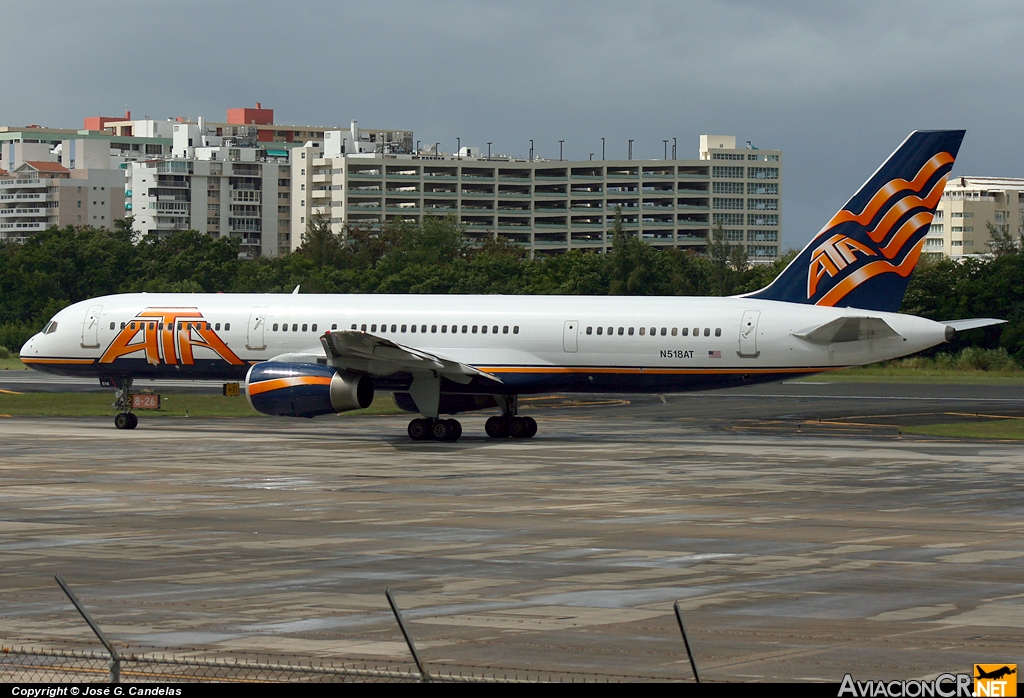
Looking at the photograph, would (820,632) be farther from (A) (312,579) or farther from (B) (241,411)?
(B) (241,411)

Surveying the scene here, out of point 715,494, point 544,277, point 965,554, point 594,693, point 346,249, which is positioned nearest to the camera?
point 594,693

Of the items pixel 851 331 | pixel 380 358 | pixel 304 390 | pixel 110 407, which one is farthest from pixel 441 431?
pixel 110 407

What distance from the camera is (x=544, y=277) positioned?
12550 centimetres

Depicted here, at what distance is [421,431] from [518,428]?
10.3 feet

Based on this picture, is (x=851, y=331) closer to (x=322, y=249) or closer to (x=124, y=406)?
(x=124, y=406)

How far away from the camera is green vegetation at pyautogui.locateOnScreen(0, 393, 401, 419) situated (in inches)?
2119

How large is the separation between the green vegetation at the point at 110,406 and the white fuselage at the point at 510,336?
646 cm

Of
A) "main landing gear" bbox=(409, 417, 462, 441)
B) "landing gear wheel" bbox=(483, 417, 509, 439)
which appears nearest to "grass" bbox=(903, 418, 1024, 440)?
"landing gear wheel" bbox=(483, 417, 509, 439)

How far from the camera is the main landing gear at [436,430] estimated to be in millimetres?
42156

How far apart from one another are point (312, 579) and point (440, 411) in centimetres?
2444

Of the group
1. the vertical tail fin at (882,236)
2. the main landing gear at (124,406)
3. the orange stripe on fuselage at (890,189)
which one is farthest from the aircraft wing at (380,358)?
the orange stripe on fuselage at (890,189)

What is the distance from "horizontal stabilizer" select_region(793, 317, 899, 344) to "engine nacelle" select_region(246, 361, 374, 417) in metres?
12.5

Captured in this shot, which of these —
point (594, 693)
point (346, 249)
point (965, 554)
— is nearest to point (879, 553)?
point (965, 554)

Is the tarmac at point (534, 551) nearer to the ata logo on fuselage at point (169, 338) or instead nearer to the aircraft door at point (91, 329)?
the ata logo on fuselage at point (169, 338)
